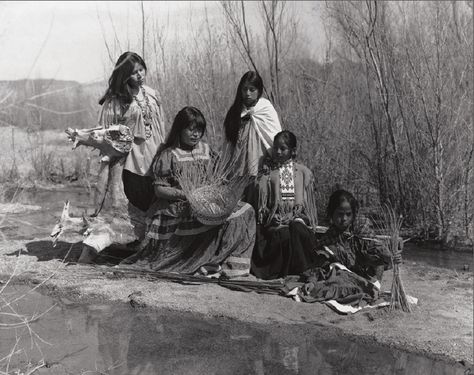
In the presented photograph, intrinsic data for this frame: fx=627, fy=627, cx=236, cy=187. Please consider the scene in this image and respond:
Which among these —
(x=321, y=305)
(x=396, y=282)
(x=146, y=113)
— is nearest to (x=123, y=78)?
(x=146, y=113)

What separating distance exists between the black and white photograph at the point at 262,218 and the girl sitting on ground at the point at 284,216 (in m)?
0.02

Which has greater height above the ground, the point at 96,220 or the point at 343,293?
the point at 96,220

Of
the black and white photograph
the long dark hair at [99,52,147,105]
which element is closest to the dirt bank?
the black and white photograph

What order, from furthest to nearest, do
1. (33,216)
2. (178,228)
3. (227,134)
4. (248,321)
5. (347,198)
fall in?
(33,216) → (227,134) → (178,228) → (347,198) → (248,321)

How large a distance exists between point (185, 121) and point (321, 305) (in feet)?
6.43

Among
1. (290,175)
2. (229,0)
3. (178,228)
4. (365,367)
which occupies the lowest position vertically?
(365,367)

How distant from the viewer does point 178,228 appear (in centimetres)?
539

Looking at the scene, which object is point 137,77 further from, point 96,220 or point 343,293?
point 343,293

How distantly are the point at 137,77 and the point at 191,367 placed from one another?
3015 mm

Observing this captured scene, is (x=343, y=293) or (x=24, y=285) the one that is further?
(x=24, y=285)

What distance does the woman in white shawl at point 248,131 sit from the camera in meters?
5.73

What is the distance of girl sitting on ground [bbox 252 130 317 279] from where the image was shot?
16.9 ft

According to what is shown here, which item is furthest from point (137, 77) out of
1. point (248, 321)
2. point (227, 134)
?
point (248, 321)

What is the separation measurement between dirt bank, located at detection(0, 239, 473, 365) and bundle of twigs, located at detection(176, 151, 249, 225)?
592 millimetres
